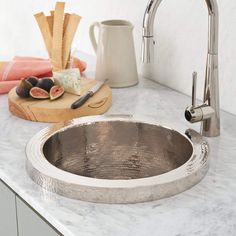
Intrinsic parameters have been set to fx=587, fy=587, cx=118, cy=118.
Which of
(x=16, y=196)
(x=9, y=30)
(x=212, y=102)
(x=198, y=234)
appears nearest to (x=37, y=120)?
(x=16, y=196)

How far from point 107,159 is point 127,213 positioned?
1.34 feet

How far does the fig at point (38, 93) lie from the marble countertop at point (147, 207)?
136 millimetres

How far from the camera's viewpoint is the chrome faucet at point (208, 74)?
1179 mm

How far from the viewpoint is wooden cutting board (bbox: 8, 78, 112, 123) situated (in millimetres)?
1365

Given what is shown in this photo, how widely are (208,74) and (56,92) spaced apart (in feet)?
1.28

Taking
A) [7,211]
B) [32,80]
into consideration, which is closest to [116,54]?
[32,80]

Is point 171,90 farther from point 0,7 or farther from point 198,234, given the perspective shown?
point 0,7

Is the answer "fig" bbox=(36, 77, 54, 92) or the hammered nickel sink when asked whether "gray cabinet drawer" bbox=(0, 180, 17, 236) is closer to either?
the hammered nickel sink

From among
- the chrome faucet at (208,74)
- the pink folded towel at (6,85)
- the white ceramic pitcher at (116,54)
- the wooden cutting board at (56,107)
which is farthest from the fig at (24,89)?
the chrome faucet at (208,74)

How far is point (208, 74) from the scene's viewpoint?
1267 mm

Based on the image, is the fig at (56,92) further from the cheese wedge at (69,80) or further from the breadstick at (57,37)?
the breadstick at (57,37)

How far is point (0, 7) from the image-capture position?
2.43 m

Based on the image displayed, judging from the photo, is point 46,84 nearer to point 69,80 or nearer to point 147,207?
point 69,80

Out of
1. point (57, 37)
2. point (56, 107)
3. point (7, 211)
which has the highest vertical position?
point (57, 37)
